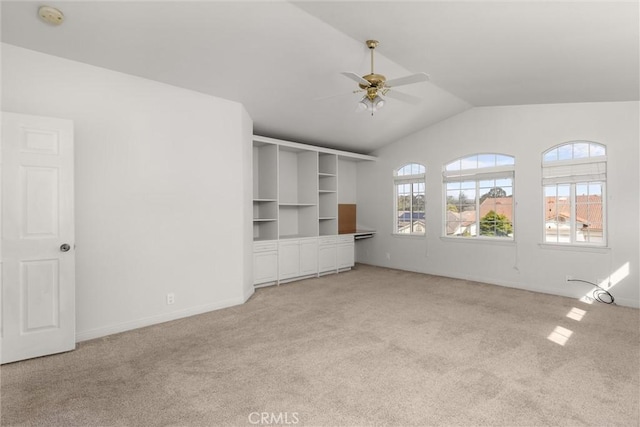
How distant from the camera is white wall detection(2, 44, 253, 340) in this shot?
317 cm

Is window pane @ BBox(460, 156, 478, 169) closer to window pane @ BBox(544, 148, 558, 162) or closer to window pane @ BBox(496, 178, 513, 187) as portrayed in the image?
window pane @ BBox(496, 178, 513, 187)

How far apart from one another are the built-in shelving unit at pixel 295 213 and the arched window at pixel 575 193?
3348 millimetres

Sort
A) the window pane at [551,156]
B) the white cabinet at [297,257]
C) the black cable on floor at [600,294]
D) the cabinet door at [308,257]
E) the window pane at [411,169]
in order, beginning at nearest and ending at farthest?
the black cable on floor at [600,294] → the window pane at [551,156] → the white cabinet at [297,257] → the cabinet door at [308,257] → the window pane at [411,169]

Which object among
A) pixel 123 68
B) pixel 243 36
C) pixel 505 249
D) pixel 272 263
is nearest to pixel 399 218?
pixel 505 249

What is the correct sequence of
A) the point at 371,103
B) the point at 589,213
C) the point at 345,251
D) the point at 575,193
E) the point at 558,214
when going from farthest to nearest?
the point at 345,251 → the point at 558,214 → the point at 575,193 → the point at 589,213 → the point at 371,103

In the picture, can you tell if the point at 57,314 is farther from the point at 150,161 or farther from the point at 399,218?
the point at 399,218

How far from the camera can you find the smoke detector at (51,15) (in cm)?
248

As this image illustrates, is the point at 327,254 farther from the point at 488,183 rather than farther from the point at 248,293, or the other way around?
the point at 488,183

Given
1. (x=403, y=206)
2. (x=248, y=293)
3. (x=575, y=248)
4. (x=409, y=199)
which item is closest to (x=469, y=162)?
(x=409, y=199)

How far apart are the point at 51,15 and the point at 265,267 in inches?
151

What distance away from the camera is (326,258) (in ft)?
20.7

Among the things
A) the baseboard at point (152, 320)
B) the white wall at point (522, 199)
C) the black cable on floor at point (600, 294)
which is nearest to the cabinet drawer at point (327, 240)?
the white wall at point (522, 199)

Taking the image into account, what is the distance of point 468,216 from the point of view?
19.8 feet

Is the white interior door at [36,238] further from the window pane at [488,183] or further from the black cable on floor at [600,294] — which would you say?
the black cable on floor at [600,294]
